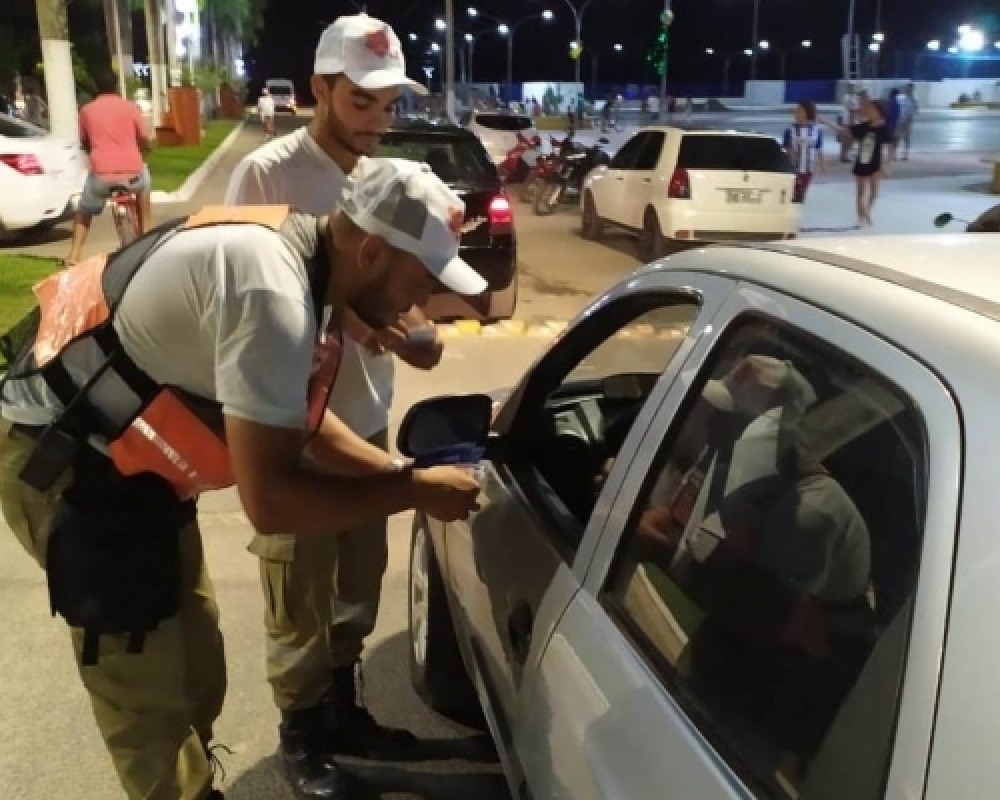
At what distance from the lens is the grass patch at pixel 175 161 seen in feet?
59.4

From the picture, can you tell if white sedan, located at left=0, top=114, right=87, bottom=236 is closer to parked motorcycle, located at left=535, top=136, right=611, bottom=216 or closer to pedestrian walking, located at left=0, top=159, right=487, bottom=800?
parked motorcycle, located at left=535, top=136, right=611, bottom=216

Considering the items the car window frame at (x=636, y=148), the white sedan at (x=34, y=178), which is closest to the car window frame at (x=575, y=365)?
the white sedan at (x=34, y=178)

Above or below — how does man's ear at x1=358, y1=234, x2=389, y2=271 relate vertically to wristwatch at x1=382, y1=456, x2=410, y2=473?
above

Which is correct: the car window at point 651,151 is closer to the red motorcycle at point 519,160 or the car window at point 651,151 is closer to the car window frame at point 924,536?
the red motorcycle at point 519,160

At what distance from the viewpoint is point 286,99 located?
172 feet

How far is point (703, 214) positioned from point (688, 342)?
1011 centimetres

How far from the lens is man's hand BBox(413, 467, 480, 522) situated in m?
2.26

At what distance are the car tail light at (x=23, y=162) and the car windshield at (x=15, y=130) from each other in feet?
1.91

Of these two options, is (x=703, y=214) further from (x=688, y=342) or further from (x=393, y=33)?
(x=688, y=342)

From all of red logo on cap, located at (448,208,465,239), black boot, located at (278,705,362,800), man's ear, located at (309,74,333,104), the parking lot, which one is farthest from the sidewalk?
red logo on cap, located at (448,208,465,239)

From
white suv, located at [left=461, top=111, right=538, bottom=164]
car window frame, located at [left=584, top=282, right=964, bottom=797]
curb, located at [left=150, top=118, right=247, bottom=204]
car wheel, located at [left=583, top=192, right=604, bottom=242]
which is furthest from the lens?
white suv, located at [left=461, top=111, right=538, bottom=164]

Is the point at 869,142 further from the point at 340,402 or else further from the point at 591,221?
the point at 340,402

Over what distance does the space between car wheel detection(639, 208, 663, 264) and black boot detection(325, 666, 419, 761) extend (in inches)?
365

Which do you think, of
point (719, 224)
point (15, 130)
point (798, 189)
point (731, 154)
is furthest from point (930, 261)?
point (15, 130)
